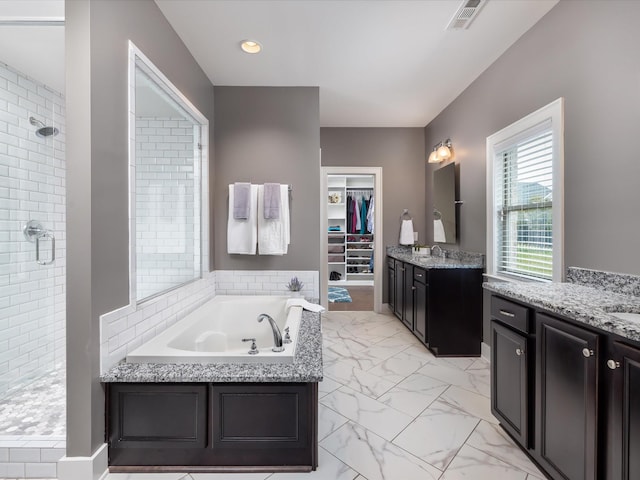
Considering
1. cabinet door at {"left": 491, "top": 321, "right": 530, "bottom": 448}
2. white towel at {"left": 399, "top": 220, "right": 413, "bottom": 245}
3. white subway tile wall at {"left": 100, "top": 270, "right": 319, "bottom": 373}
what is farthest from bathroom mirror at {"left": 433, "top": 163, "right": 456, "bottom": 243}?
cabinet door at {"left": 491, "top": 321, "right": 530, "bottom": 448}

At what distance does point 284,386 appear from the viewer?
145 centimetres

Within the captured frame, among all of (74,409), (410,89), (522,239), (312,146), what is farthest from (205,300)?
(410,89)

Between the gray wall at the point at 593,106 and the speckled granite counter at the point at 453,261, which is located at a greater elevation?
the gray wall at the point at 593,106

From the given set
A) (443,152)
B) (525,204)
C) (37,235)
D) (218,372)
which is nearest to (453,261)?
(525,204)

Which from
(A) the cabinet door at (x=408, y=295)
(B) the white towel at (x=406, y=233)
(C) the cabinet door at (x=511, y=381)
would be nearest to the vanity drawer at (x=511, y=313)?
(C) the cabinet door at (x=511, y=381)

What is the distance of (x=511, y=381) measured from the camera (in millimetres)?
1588

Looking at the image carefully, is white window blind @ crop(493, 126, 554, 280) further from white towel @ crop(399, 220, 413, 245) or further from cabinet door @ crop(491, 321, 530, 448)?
white towel @ crop(399, 220, 413, 245)

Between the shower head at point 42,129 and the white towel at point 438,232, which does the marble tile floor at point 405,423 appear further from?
the shower head at point 42,129

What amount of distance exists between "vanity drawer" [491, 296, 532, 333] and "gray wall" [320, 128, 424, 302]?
2.59 meters

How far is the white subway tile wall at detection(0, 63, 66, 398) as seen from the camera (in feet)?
6.88

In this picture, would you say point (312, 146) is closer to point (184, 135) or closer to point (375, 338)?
point (184, 135)

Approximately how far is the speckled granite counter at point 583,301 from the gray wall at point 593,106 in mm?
173

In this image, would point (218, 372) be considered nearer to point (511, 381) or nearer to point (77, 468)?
point (77, 468)

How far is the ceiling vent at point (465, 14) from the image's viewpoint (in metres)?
1.85
